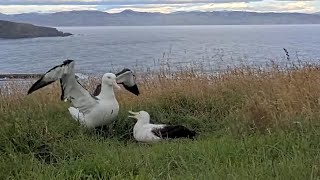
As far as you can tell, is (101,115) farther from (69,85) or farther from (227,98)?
(227,98)

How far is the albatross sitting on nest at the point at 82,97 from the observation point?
665 centimetres

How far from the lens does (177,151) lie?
4.98 m

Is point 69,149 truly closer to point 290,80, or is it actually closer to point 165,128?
point 165,128

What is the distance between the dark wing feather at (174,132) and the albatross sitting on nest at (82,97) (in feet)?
2.45

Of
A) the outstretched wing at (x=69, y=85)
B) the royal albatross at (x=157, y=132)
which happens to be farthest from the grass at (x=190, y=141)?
the outstretched wing at (x=69, y=85)

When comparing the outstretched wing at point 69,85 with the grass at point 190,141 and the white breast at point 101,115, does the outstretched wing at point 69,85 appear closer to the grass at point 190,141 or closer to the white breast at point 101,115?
the white breast at point 101,115

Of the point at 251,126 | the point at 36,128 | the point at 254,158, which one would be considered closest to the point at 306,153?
the point at 254,158

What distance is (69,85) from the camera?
6754 millimetres

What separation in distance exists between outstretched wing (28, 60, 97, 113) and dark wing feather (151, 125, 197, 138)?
1055 millimetres

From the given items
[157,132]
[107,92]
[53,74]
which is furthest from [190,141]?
[53,74]

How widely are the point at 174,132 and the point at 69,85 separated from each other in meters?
1.50

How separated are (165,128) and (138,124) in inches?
14.4

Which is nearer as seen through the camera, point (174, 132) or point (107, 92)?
point (174, 132)

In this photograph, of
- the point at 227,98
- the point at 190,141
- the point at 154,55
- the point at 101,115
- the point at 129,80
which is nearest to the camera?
the point at 190,141
